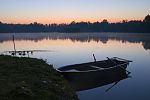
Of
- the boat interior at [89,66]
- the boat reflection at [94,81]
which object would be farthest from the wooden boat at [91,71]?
the boat reflection at [94,81]

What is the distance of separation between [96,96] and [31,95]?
7.48 m

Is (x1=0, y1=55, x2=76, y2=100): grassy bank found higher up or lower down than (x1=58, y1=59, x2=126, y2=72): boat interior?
higher up

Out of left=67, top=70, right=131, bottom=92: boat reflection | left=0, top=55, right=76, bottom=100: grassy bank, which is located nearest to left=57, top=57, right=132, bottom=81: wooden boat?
left=67, top=70, right=131, bottom=92: boat reflection

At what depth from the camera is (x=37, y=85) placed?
40.4 feet

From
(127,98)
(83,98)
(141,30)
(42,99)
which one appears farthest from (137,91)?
(141,30)

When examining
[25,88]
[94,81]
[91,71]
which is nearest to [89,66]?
[94,81]

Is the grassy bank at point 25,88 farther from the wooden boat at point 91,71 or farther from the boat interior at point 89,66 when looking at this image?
the boat interior at point 89,66

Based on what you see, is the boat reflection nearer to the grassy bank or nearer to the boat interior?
the boat interior

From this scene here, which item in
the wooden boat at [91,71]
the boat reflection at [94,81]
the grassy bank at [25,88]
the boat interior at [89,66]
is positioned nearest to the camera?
the grassy bank at [25,88]

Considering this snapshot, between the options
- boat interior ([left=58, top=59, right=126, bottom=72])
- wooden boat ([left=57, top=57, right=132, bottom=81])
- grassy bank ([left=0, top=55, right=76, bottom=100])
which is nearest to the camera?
grassy bank ([left=0, top=55, right=76, bottom=100])

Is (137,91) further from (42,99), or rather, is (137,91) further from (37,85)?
(42,99)

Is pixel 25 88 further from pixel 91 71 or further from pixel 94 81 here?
pixel 94 81

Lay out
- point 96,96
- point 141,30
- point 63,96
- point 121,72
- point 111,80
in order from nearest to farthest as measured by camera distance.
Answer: point 63,96 → point 96,96 → point 111,80 → point 121,72 → point 141,30

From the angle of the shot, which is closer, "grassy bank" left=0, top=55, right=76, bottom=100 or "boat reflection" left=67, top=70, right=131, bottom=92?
"grassy bank" left=0, top=55, right=76, bottom=100
